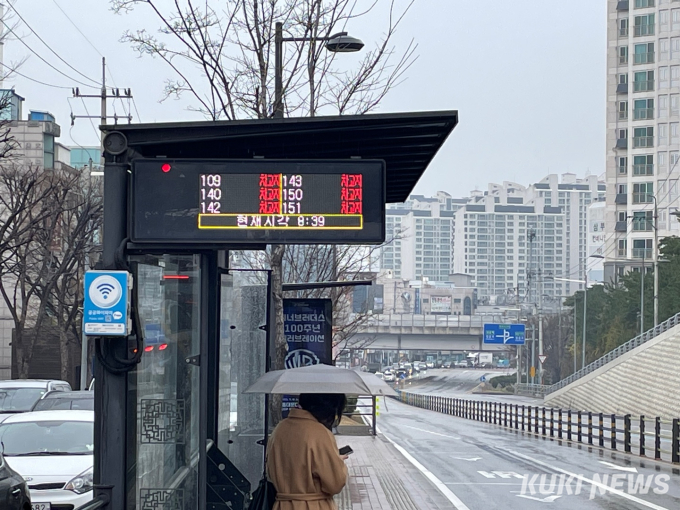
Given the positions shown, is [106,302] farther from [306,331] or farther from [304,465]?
[306,331]

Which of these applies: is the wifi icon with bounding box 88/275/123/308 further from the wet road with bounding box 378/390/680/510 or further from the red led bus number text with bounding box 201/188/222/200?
the wet road with bounding box 378/390/680/510

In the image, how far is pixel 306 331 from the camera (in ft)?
45.5

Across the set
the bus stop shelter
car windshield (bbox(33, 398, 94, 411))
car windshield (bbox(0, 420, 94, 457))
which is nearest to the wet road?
car windshield (bbox(0, 420, 94, 457))

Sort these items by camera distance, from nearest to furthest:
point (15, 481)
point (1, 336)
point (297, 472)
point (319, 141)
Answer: point (297, 472)
point (319, 141)
point (15, 481)
point (1, 336)

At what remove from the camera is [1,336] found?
49406 mm

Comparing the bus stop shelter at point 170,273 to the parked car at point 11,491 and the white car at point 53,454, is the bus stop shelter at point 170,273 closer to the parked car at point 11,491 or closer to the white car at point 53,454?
the parked car at point 11,491

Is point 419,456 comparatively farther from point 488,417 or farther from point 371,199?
point 488,417

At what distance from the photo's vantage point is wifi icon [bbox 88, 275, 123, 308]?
6348 mm

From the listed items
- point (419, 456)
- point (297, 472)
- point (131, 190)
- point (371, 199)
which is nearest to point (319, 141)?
point (371, 199)

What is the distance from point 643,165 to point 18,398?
71.3 meters

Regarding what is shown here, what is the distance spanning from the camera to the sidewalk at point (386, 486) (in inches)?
516

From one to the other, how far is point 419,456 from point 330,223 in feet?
53.0

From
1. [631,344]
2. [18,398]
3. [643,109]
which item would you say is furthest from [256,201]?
[643,109]

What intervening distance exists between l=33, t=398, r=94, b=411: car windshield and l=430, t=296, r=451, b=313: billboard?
555 ft
